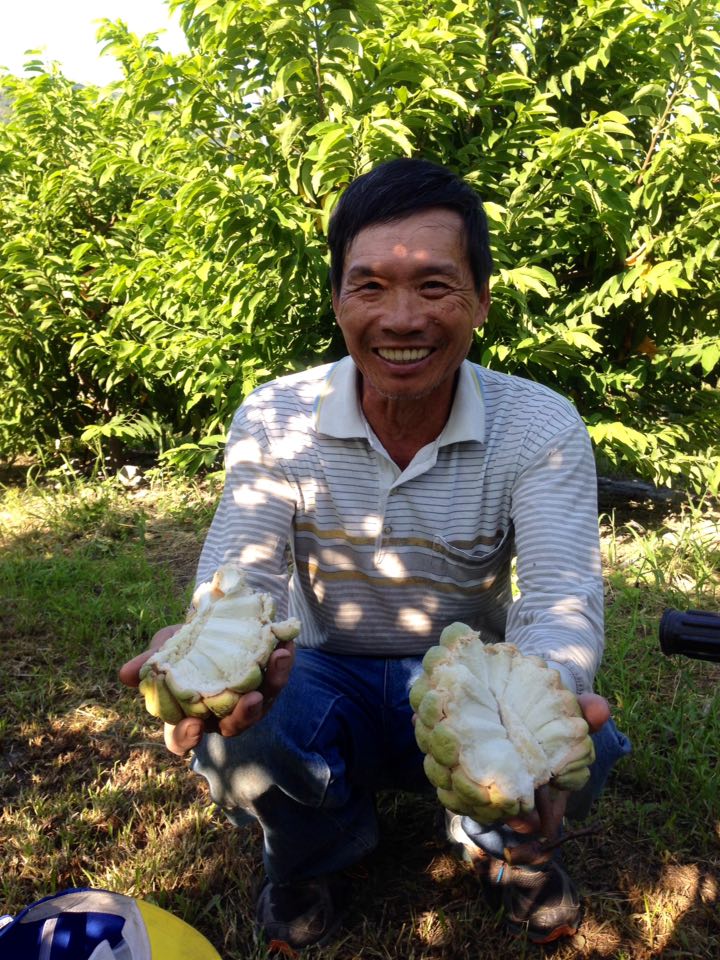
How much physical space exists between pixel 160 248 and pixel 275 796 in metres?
3.61

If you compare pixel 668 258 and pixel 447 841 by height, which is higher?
pixel 668 258

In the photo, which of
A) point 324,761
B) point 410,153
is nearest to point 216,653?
point 324,761

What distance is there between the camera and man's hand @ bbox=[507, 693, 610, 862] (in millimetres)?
1342

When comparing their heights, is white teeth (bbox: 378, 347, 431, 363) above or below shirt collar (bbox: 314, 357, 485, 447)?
above

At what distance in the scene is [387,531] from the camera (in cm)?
188

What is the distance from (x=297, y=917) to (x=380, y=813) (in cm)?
48

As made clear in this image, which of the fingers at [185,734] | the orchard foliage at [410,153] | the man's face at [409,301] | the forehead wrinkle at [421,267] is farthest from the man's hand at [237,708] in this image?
the orchard foliage at [410,153]

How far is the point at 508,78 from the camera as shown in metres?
3.31

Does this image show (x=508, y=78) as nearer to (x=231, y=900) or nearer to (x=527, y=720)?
(x=527, y=720)

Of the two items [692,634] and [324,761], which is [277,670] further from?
[692,634]

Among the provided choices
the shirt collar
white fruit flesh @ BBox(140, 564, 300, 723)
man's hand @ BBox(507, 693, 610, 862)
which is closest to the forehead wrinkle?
the shirt collar

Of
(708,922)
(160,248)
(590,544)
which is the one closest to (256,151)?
(160,248)

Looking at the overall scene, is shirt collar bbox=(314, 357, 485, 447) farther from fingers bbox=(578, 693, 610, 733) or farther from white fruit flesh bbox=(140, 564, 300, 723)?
fingers bbox=(578, 693, 610, 733)

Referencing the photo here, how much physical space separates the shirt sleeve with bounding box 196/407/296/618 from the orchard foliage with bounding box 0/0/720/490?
1.40 meters
